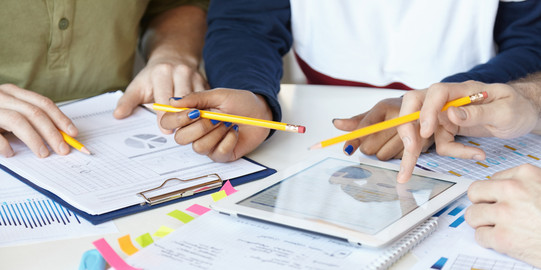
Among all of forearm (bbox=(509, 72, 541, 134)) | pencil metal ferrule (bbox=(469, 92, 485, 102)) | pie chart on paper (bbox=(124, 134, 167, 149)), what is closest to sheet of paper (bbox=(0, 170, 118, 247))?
pie chart on paper (bbox=(124, 134, 167, 149))

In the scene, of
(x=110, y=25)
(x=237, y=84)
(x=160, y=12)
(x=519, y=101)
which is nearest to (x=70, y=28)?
(x=110, y=25)

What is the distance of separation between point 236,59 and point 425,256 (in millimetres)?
691

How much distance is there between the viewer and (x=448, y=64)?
1.35 m

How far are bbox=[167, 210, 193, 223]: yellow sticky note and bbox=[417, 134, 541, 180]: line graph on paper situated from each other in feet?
1.26

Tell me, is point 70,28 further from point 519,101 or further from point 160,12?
point 519,101

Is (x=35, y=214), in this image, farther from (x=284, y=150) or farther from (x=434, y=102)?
(x=434, y=102)

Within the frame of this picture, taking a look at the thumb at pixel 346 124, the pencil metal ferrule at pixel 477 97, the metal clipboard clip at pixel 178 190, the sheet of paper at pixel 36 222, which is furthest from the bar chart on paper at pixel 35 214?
the pencil metal ferrule at pixel 477 97

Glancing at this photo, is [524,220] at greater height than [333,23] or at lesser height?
lesser

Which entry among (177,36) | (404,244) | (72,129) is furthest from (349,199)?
(177,36)

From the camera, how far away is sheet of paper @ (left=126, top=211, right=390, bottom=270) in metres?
0.63

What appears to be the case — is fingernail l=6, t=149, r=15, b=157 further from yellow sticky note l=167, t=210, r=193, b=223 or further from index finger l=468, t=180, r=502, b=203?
index finger l=468, t=180, r=502, b=203

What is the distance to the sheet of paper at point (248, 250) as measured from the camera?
63cm

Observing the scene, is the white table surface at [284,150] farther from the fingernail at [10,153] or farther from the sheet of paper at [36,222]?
the fingernail at [10,153]

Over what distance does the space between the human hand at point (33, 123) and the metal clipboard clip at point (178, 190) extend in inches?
9.3
